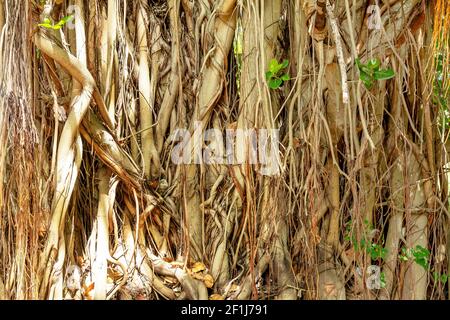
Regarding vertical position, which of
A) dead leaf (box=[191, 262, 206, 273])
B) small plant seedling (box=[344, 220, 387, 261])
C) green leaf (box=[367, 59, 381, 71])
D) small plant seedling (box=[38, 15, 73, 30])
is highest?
small plant seedling (box=[38, 15, 73, 30])

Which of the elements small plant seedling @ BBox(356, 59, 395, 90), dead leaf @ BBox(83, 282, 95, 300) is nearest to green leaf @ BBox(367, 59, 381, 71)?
small plant seedling @ BBox(356, 59, 395, 90)

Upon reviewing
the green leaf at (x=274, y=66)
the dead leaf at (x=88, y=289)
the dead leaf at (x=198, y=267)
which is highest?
the green leaf at (x=274, y=66)

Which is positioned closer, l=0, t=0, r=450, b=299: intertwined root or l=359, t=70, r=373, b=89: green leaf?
l=359, t=70, r=373, b=89: green leaf

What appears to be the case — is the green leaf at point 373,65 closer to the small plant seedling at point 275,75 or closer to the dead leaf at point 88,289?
the small plant seedling at point 275,75

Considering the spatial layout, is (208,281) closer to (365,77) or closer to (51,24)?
(365,77)

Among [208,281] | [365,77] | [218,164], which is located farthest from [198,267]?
[365,77]

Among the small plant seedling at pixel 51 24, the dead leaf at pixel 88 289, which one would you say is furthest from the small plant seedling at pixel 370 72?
the dead leaf at pixel 88 289

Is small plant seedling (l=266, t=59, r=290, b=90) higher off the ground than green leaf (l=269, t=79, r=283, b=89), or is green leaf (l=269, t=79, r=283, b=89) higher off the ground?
small plant seedling (l=266, t=59, r=290, b=90)

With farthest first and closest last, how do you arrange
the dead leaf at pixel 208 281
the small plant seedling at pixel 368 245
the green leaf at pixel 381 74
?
1. the dead leaf at pixel 208 281
2. the small plant seedling at pixel 368 245
3. the green leaf at pixel 381 74

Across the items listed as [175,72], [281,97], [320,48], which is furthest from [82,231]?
[320,48]

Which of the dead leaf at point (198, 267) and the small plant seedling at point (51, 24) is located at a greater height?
the small plant seedling at point (51, 24)

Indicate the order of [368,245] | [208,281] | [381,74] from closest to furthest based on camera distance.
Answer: [381,74] < [368,245] < [208,281]

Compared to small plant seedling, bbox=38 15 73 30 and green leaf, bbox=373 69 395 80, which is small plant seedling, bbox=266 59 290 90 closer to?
green leaf, bbox=373 69 395 80
